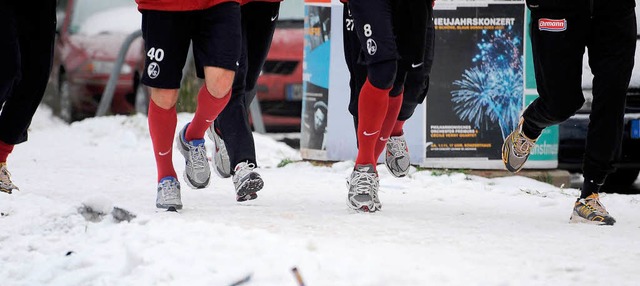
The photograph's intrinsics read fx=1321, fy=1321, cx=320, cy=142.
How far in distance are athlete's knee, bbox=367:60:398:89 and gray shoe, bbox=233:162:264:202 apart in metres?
0.79

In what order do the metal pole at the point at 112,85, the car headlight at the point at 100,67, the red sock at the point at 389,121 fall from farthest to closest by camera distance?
1. the car headlight at the point at 100,67
2. the metal pole at the point at 112,85
3. the red sock at the point at 389,121

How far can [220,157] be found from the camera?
285 inches

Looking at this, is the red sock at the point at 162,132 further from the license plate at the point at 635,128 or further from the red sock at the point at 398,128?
the license plate at the point at 635,128

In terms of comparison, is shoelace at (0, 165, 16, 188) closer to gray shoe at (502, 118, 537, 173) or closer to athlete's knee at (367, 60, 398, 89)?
athlete's knee at (367, 60, 398, 89)

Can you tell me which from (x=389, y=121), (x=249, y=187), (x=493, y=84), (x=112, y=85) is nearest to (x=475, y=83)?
(x=493, y=84)

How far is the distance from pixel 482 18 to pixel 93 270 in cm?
474

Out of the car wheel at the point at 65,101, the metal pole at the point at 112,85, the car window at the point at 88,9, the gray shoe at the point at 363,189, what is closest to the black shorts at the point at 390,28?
the gray shoe at the point at 363,189

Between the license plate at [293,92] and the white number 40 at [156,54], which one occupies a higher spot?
the white number 40 at [156,54]

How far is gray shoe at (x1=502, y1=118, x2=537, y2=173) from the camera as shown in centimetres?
745

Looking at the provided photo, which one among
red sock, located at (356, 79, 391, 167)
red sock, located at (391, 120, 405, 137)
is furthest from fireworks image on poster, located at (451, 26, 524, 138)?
red sock, located at (356, 79, 391, 167)

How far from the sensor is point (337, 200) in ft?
25.2

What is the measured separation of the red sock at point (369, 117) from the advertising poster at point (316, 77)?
2.75m

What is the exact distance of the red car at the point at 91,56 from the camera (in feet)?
53.0

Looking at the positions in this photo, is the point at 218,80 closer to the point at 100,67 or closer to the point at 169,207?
the point at 169,207
